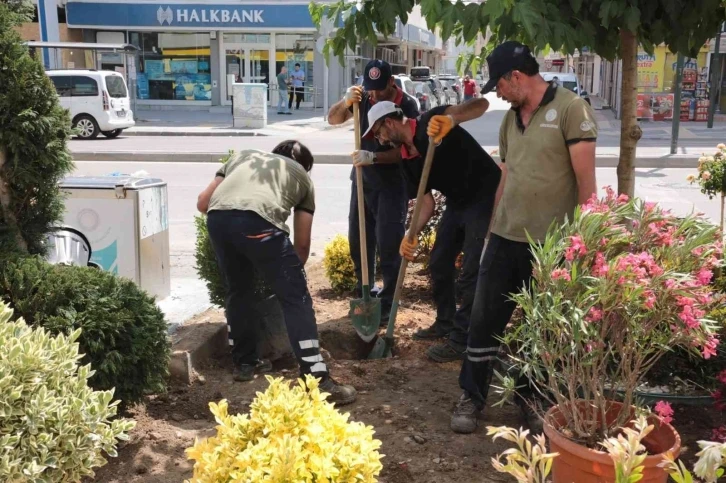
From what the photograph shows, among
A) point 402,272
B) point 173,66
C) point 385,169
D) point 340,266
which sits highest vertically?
point 173,66

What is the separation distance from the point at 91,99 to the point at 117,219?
14986 millimetres

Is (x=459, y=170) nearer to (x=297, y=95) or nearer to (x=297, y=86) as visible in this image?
(x=297, y=86)

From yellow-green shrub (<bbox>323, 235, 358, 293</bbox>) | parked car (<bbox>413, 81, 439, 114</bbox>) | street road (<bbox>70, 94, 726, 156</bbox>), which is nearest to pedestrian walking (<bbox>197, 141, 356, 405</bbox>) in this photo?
yellow-green shrub (<bbox>323, 235, 358, 293</bbox>)

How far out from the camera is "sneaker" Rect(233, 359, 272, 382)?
4.39 meters

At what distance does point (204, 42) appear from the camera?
1165 inches

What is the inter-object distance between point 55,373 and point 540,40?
2.45m

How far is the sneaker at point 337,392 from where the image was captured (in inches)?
155

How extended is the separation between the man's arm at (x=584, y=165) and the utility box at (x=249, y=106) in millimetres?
19189

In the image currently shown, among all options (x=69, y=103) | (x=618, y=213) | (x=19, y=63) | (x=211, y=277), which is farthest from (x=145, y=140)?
(x=618, y=213)

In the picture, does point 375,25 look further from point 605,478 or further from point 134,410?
point 605,478

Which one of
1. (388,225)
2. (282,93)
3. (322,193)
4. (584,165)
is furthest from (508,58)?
(282,93)

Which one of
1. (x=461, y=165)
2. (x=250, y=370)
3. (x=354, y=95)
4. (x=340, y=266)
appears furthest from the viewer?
(x=340, y=266)

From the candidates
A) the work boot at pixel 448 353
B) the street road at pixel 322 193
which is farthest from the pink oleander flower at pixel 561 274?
the street road at pixel 322 193

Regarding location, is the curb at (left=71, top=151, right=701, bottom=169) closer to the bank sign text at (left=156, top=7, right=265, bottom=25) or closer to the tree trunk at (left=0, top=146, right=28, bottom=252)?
the tree trunk at (left=0, top=146, right=28, bottom=252)
